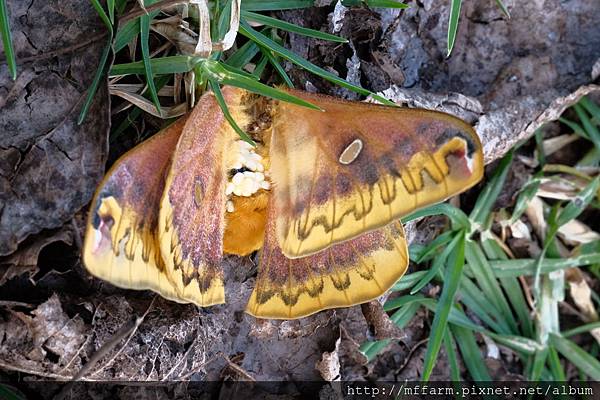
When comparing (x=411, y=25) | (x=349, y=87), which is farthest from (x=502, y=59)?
(x=349, y=87)

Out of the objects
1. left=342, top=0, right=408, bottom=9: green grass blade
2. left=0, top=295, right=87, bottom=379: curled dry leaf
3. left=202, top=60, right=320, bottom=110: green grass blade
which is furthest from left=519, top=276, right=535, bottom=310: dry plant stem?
left=0, top=295, right=87, bottom=379: curled dry leaf

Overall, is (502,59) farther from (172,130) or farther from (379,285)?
(172,130)

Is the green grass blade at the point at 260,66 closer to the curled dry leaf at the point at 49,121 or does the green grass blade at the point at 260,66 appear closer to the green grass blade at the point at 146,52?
the green grass blade at the point at 146,52

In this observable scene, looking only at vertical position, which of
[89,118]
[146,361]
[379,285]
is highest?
[89,118]

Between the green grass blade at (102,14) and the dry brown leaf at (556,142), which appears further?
the dry brown leaf at (556,142)

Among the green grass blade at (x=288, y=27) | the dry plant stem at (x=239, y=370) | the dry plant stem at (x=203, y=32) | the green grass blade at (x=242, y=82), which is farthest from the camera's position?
the dry plant stem at (x=239, y=370)

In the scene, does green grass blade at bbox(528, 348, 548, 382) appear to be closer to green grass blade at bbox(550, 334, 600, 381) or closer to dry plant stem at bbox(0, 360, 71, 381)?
green grass blade at bbox(550, 334, 600, 381)

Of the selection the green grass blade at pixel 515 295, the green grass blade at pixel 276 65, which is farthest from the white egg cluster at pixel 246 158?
the green grass blade at pixel 515 295
